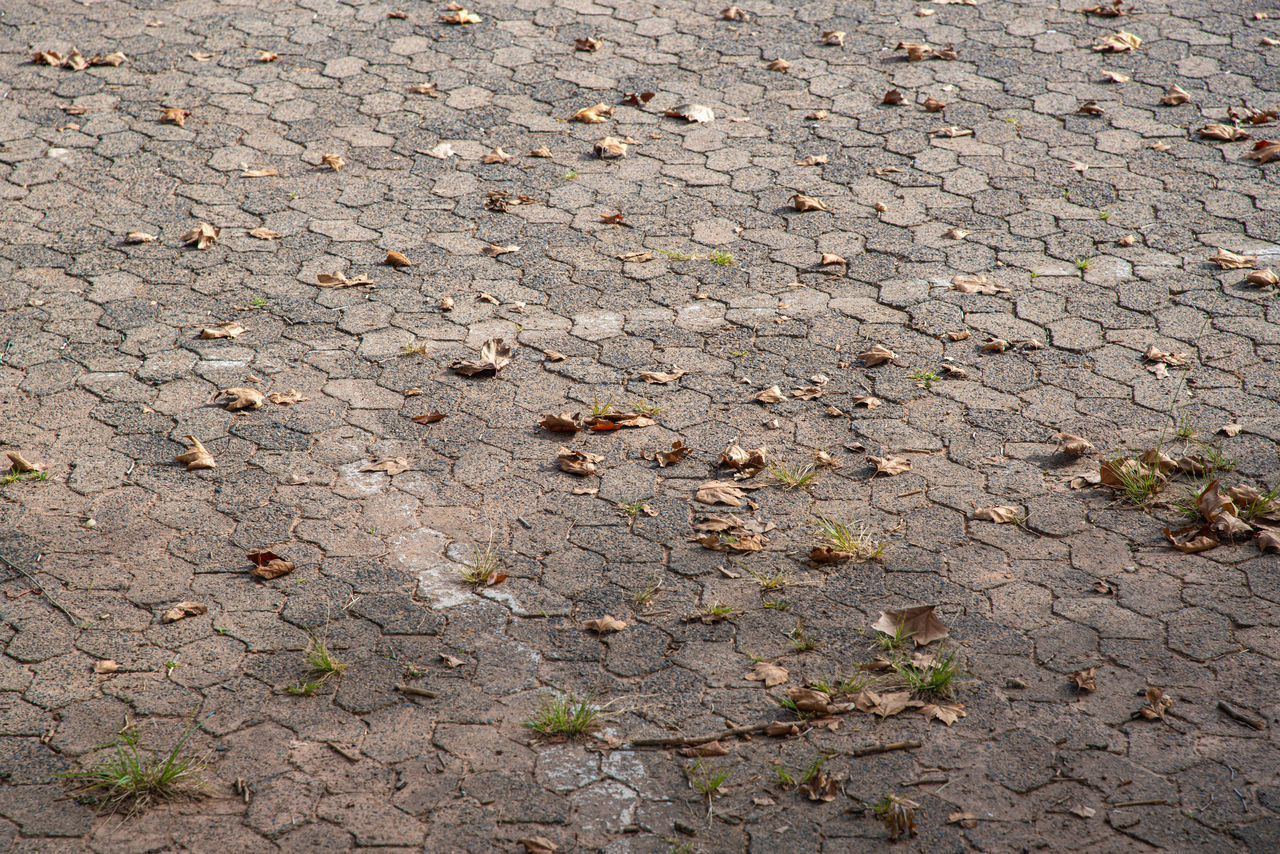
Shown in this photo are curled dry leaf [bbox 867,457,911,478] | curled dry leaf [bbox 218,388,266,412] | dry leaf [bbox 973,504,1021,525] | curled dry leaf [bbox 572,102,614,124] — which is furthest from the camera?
curled dry leaf [bbox 572,102,614,124]

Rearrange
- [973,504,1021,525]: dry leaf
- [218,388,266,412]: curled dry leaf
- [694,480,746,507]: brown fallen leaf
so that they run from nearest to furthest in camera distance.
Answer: [973,504,1021,525]: dry leaf → [694,480,746,507]: brown fallen leaf → [218,388,266,412]: curled dry leaf

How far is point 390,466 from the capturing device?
4.35m

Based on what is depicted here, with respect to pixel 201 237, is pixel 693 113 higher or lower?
higher

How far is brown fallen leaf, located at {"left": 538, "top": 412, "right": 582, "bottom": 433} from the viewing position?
4.52m

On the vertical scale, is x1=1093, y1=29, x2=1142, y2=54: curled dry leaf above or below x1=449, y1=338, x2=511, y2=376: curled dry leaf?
above

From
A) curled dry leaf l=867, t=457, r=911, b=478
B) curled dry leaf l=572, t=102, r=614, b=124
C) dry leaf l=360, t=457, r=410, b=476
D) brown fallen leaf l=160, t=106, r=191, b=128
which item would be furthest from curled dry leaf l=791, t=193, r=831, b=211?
brown fallen leaf l=160, t=106, r=191, b=128

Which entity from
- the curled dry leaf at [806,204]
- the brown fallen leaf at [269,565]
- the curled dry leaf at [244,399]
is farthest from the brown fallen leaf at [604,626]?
the curled dry leaf at [806,204]

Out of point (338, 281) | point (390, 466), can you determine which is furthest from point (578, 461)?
point (338, 281)

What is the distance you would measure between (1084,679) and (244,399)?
11.8ft

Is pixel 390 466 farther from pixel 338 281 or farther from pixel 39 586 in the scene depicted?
pixel 338 281

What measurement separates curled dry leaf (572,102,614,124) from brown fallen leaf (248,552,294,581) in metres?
4.12

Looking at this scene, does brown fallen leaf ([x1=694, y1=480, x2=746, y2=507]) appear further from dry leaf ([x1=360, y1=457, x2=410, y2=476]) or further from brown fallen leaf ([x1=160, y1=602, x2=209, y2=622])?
brown fallen leaf ([x1=160, y1=602, x2=209, y2=622])

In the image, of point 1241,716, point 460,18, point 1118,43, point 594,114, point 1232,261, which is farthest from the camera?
point 460,18

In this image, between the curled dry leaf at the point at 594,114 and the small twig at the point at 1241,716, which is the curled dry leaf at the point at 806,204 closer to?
the curled dry leaf at the point at 594,114
